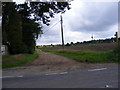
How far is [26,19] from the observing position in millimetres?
33250

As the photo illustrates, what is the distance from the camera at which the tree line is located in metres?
25.5

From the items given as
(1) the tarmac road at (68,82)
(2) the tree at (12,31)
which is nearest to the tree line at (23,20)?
(2) the tree at (12,31)

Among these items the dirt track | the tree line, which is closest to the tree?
the tree line

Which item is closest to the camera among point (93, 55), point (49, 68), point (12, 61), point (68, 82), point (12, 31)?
point (68, 82)

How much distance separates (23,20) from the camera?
3319 centimetres

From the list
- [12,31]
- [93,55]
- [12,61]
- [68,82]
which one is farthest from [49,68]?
[12,31]

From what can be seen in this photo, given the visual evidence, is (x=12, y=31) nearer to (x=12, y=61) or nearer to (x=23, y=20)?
(x=23, y=20)

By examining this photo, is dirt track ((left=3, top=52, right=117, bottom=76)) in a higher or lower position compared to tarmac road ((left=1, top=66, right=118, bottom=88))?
lower

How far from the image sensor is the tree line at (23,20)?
25.5 m

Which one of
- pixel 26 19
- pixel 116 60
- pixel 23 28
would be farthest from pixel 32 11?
pixel 116 60

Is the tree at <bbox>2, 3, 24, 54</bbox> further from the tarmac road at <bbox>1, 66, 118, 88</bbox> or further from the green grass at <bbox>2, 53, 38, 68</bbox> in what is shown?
the tarmac road at <bbox>1, 66, 118, 88</bbox>

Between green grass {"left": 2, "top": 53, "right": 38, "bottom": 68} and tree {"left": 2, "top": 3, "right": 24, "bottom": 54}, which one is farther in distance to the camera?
tree {"left": 2, "top": 3, "right": 24, "bottom": 54}

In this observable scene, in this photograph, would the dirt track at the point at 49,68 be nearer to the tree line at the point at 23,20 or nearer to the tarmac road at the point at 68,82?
the tarmac road at the point at 68,82

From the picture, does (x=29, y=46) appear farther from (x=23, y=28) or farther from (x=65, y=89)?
(x=65, y=89)
